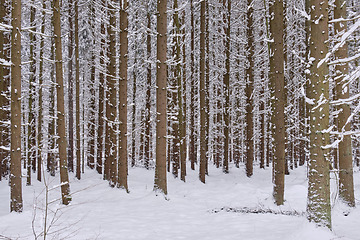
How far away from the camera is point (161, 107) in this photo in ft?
36.9

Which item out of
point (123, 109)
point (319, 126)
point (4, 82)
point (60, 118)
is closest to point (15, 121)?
point (60, 118)

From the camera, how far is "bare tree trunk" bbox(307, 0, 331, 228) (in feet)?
18.9

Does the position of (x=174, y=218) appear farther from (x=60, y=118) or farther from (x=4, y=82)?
(x=4, y=82)

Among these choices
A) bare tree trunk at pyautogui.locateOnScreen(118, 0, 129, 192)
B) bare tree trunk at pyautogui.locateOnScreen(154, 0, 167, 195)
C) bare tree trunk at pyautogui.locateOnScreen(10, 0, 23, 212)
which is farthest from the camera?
bare tree trunk at pyautogui.locateOnScreen(118, 0, 129, 192)

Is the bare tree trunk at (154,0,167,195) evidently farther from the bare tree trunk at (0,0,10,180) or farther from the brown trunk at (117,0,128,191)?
the bare tree trunk at (0,0,10,180)

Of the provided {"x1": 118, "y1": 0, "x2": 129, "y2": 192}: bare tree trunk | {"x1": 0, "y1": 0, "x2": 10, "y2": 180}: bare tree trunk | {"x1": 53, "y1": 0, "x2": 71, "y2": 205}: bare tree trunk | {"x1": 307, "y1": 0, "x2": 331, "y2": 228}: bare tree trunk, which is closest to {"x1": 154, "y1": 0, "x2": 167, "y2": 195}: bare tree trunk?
{"x1": 118, "y1": 0, "x2": 129, "y2": 192}: bare tree trunk

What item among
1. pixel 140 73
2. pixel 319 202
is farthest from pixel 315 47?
pixel 140 73

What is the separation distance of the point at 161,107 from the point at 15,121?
15.8ft

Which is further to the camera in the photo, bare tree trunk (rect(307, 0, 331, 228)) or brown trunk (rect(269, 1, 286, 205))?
brown trunk (rect(269, 1, 286, 205))

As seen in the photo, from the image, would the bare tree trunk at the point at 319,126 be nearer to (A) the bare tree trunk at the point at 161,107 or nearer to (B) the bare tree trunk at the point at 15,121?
(A) the bare tree trunk at the point at 161,107

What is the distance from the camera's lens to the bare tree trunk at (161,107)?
11109 millimetres

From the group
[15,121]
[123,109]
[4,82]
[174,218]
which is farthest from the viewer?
[4,82]

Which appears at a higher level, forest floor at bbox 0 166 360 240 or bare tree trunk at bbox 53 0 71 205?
bare tree trunk at bbox 53 0 71 205

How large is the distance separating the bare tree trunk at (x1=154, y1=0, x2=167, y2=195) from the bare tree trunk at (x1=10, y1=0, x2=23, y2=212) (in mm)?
4495
